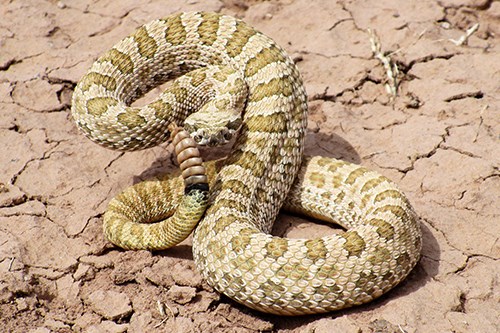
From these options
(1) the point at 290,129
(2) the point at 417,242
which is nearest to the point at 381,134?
(1) the point at 290,129

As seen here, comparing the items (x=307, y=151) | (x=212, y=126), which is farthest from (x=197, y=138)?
(x=307, y=151)

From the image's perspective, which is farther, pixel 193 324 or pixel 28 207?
pixel 28 207

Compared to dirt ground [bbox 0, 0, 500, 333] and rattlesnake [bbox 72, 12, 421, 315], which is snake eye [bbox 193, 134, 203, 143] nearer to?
rattlesnake [bbox 72, 12, 421, 315]

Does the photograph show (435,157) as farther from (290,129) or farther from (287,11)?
(287,11)

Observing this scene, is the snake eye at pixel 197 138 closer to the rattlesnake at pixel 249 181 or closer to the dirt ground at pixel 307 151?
the rattlesnake at pixel 249 181

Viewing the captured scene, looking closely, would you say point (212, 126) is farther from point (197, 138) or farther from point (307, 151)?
point (307, 151)
